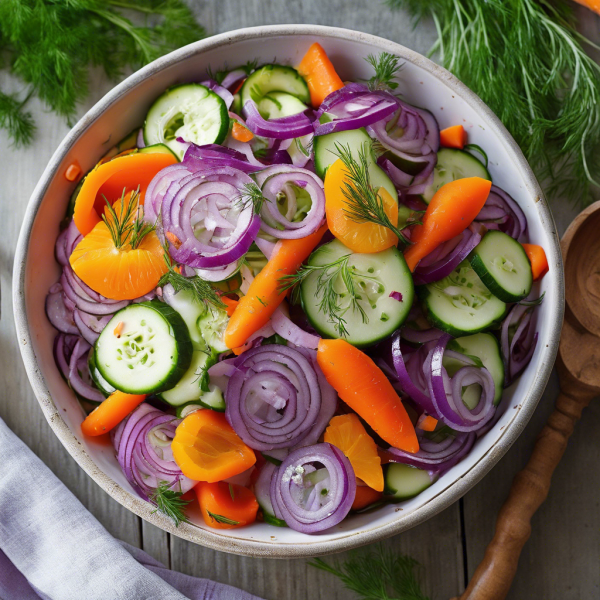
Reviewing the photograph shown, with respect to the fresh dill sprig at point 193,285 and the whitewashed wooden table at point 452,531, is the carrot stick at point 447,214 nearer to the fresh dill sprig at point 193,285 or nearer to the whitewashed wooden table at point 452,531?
the fresh dill sprig at point 193,285

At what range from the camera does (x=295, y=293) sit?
1.88m

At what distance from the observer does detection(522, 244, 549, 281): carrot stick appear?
1.94 meters

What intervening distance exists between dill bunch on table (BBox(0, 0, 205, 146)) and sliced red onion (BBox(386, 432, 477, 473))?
6.10ft

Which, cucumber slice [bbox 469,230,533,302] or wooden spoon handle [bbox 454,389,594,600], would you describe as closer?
cucumber slice [bbox 469,230,533,302]

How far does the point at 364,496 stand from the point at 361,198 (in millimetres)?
992

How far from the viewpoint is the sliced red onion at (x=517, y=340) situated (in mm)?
1979

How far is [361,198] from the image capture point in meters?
1.73

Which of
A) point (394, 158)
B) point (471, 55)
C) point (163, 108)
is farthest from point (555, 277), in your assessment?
point (163, 108)

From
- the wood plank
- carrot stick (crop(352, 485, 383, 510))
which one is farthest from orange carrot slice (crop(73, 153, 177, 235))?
the wood plank

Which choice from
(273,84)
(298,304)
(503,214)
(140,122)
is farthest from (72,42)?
(503,214)

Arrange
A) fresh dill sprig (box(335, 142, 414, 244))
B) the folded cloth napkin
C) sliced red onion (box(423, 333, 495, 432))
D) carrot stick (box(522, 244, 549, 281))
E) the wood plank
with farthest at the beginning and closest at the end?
1. the wood plank
2. the folded cloth napkin
3. carrot stick (box(522, 244, 549, 281))
4. sliced red onion (box(423, 333, 495, 432))
5. fresh dill sprig (box(335, 142, 414, 244))

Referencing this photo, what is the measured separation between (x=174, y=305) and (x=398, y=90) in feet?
3.74

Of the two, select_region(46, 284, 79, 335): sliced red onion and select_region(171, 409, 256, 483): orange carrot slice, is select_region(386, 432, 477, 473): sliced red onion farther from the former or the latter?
select_region(46, 284, 79, 335): sliced red onion

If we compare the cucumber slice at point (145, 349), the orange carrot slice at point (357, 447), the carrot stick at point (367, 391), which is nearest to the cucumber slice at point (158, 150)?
the cucumber slice at point (145, 349)
